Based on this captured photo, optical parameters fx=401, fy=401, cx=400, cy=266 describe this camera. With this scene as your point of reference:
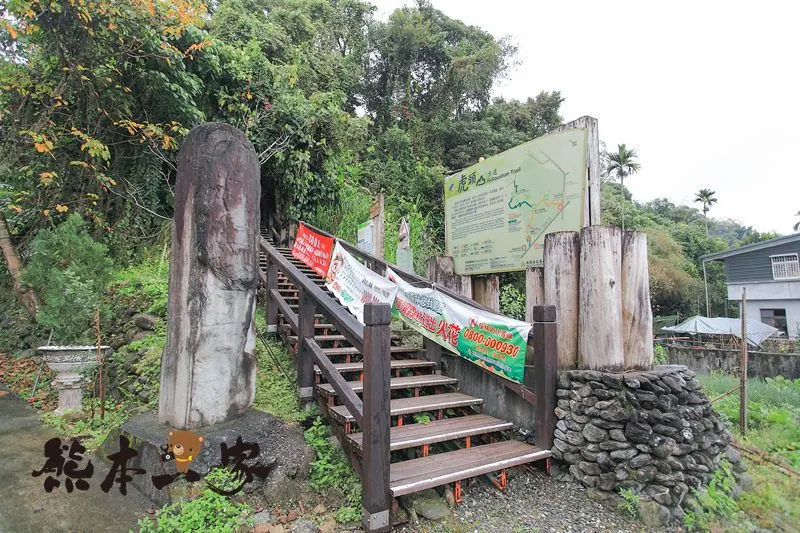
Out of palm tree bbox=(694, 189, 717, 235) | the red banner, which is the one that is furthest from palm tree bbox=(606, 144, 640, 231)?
the red banner

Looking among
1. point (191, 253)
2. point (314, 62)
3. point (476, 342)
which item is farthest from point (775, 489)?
point (314, 62)

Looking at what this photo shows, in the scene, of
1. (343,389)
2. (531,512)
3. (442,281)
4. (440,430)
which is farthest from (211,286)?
(531,512)

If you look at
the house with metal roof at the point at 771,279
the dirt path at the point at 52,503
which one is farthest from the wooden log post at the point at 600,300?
the house with metal roof at the point at 771,279

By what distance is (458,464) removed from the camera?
9.83 feet

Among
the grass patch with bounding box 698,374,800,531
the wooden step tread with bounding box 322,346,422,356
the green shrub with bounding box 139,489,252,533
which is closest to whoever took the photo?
the green shrub with bounding box 139,489,252,533

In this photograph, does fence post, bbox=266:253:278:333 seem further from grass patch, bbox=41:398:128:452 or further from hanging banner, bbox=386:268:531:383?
grass patch, bbox=41:398:128:452

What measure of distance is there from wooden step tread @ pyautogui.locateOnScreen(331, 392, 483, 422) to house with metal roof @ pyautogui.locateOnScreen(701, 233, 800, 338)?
18.9 m

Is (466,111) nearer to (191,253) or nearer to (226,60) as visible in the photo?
(226,60)

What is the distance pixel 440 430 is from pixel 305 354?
1.47m

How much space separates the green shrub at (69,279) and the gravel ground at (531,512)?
15.2 feet

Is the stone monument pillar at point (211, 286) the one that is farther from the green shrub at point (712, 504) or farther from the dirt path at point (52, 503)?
the green shrub at point (712, 504)

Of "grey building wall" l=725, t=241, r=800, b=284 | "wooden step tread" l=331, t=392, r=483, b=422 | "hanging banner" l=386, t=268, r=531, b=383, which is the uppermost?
"grey building wall" l=725, t=241, r=800, b=284

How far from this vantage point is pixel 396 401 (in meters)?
3.81

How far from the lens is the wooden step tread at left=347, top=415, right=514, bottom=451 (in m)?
3.08
